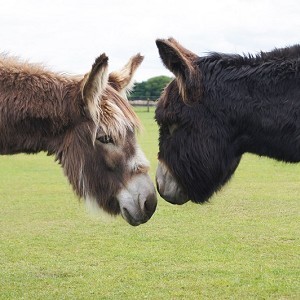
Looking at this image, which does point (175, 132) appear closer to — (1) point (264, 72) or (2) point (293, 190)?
(1) point (264, 72)

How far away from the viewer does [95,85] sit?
5.57 meters

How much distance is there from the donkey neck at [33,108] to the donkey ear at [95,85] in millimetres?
156

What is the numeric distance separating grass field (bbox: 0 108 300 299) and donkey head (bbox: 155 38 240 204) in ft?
1.24

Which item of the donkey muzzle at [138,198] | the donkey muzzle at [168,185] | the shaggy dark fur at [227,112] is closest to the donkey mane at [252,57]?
the shaggy dark fur at [227,112]

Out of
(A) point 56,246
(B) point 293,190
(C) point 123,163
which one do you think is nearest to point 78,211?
(A) point 56,246

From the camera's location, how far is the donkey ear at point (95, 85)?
5.41 meters

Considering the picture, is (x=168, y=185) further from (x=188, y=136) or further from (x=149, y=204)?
(x=188, y=136)

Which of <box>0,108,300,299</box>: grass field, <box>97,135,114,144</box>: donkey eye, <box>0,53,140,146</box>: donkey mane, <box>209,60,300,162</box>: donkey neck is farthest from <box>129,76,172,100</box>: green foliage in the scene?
<box>209,60,300,162</box>: donkey neck

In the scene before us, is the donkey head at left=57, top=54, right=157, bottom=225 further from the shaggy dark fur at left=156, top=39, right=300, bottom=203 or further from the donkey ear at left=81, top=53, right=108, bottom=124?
the shaggy dark fur at left=156, top=39, right=300, bottom=203

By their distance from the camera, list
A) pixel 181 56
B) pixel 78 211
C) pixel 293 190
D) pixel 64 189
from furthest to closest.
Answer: pixel 64 189
pixel 293 190
pixel 78 211
pixel 181 56

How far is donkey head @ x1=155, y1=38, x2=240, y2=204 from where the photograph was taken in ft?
18.0

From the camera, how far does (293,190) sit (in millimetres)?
15539

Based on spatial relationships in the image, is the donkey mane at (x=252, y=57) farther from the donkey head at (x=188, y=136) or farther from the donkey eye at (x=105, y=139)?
the donkey eye at (x=105, y=139)

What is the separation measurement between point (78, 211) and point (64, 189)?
3.56 m
